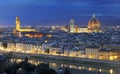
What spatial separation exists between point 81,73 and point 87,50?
13638 millimetres

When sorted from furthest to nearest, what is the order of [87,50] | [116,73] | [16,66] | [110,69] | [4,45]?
[4,45] < [87,50] < [110,69] < [116,73] < [16,66]

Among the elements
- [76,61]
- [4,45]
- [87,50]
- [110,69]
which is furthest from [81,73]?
[4,45]

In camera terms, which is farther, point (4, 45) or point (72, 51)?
point (4, 45)

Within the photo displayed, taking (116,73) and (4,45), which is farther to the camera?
(4,45)

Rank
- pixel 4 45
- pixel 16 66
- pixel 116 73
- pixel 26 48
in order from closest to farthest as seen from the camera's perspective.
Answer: pixel 16 66 → pixel 116 73 → pixel 26 48 → pixel 4 45

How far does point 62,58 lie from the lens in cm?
2472

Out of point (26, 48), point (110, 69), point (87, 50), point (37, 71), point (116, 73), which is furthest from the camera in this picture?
point (26, 48)

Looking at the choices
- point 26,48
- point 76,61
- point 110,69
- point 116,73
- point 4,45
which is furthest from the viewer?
point 4,45

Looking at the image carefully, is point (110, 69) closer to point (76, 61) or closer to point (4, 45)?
point (76, 61)

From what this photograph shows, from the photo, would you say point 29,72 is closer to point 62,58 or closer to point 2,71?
point 2,71

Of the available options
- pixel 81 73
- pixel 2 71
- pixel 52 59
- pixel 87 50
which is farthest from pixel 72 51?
pixel 2 71

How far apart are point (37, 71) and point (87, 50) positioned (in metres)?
15.6

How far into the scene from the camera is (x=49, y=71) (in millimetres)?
11922

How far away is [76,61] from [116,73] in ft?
18.6
